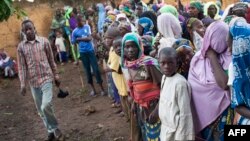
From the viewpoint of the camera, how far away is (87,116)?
7090 mm

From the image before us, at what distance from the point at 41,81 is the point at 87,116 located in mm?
1735

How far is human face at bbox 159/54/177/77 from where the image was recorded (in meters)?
3.18

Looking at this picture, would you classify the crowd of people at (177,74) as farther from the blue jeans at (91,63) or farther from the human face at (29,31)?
the blue jeans at (91,63)

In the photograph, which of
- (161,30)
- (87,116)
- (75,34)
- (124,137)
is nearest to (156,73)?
(161,30)

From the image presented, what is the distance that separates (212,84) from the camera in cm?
300

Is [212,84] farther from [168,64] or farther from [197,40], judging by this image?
[197,40]

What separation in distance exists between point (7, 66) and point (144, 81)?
29.3ft

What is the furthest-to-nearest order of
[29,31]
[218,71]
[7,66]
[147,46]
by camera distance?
[7,66]
[29,31]
[147,46]
[218,71]

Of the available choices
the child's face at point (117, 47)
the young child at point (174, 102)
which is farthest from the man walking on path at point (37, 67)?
the young child at point (174, 102)

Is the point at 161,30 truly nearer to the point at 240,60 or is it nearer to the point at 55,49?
the point at 240,60

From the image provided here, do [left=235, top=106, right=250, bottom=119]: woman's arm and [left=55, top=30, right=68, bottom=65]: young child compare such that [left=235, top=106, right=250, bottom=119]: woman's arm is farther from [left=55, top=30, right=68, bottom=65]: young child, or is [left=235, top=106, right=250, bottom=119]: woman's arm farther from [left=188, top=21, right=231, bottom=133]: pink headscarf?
[left=55, top=30, right=68, bottom=65]: young child

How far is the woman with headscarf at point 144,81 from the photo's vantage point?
3729 millimetres

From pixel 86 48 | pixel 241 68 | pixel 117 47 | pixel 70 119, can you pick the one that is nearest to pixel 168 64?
pixel 241 68

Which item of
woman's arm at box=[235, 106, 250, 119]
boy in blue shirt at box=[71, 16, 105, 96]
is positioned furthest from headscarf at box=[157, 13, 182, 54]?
boy in blue shirt at box=[71, 16, 105, 96]
